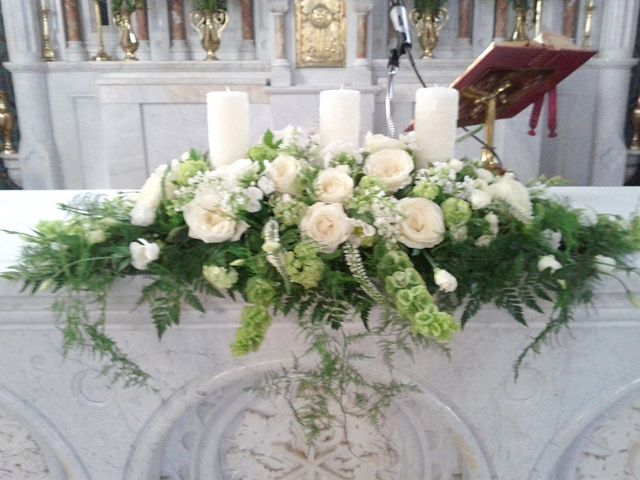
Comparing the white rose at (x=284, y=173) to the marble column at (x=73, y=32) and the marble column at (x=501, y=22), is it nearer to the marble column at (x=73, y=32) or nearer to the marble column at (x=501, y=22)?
the marble column at (x=501, y=22)

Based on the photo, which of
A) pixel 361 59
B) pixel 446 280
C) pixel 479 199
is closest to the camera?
pixel 446 280

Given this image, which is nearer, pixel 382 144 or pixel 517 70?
pixel 382 144

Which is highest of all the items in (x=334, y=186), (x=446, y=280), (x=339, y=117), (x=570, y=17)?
(x=570, y=17)

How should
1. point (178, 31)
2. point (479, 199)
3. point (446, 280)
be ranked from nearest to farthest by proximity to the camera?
point (446, 280) < point (479, 199) < point (178, 31)

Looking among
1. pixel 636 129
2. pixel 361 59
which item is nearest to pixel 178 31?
pixel 361 59

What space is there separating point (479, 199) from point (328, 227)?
27cm

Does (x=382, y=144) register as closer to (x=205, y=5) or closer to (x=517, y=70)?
(x=517, y=70)

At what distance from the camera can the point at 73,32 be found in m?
4.30

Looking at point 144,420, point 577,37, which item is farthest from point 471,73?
point 577,37

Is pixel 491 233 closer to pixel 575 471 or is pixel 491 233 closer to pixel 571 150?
pixel 575 471

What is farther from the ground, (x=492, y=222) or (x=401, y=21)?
(x=401, y=21)

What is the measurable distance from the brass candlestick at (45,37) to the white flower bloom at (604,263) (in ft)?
14.3

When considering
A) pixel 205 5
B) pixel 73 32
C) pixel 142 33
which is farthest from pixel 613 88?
pixel 73 32

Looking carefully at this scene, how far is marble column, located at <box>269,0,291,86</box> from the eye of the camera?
3.88 metres
